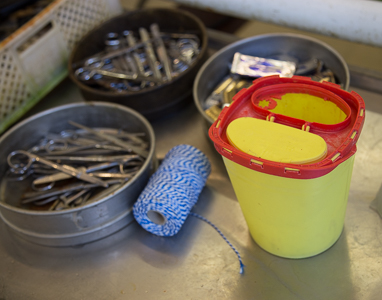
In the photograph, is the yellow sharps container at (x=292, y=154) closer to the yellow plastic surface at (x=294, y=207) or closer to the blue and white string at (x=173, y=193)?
the yellow plastic surface at (x=294, y=207)

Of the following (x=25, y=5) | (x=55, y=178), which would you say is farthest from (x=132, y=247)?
(x=25, y=5)

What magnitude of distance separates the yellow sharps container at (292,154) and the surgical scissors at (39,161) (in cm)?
41

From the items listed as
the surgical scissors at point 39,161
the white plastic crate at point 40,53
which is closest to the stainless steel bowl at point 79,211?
the surgical scissors at point 39,161

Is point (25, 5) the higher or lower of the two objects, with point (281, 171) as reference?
higher

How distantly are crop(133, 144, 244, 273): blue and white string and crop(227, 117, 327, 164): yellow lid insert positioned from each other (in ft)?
0.78

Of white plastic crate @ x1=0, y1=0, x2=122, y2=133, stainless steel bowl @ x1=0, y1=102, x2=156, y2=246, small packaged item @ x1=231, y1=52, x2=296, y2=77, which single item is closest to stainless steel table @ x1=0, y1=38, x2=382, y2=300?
stainless steel bowl @ x1=0, y1=102, x2=156, y2=246

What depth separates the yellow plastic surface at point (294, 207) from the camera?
23.3 inches

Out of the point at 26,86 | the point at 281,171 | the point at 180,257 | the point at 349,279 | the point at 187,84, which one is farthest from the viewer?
the point at 26,86

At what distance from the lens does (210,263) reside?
0.81 metres

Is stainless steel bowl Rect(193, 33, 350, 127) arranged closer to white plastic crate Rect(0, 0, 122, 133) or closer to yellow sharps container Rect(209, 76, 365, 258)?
yellow sharps container Rect(209, 76, 365, 258)

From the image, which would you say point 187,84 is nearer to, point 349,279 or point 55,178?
point 55,178

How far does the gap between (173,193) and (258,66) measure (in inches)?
19.6

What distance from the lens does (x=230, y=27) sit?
1.48 meters

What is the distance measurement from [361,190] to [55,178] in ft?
2.52
